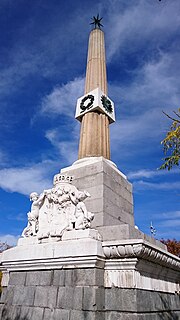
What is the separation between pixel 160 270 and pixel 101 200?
2.47 metres

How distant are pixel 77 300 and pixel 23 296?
165cm

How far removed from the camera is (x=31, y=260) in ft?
20.2

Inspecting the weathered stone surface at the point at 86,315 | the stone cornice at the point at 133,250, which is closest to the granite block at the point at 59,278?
the weathered stone surface at the point at 86,315

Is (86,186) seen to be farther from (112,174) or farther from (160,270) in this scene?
(160,270)

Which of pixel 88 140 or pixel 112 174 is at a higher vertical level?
pixel 88 140

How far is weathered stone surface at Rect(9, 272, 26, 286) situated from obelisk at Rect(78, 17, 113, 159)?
4.81 meters

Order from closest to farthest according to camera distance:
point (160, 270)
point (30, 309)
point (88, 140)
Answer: point (30, 309) < point (160, 270) < point (88, 140)

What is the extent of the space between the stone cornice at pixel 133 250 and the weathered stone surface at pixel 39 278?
1.51 m

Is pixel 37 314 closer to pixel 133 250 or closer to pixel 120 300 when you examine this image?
pixel 120 300

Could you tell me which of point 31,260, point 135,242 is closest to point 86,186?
point 31,260

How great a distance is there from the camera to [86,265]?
17.3ft

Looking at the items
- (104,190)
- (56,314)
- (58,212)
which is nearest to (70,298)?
(56,314)

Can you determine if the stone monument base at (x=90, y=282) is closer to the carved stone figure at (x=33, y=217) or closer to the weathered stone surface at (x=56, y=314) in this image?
the weathered stone surface at (x=56, y=314)

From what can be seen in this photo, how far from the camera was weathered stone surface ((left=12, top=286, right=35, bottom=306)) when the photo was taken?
19.0 ft
